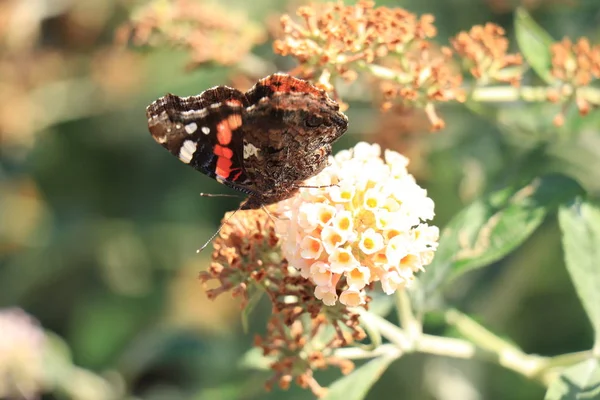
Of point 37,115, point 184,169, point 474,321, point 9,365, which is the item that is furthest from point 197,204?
point 474,321

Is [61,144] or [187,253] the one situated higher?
[61,144]

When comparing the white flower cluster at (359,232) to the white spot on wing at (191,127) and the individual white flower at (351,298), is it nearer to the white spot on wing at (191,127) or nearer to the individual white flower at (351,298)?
the individual white flower at (351,298)

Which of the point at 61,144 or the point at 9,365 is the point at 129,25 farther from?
the point at 61,144

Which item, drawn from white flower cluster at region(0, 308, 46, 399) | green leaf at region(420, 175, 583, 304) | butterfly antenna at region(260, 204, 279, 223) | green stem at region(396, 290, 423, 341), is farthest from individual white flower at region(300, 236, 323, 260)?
white flower cluster at region(0, 308, 46, 399)

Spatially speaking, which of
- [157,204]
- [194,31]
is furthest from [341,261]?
[157,204]

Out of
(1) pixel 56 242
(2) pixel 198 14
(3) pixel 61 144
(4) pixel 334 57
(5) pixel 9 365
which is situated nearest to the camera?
(4) pixel 334 57

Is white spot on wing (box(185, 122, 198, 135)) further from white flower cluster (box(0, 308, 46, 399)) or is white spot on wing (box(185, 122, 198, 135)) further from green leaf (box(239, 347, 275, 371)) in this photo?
white flower cluster (box(0, 308, 46, 399))

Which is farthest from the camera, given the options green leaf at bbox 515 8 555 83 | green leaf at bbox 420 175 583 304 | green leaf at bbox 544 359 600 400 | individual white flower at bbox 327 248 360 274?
green leaf at bbox 515 8 555 83
